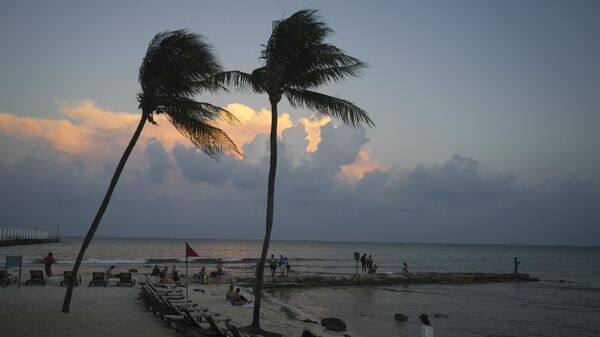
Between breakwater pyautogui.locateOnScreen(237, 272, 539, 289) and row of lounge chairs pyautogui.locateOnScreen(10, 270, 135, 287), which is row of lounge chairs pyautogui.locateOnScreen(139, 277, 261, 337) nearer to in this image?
row of lounge chairs pyautogui.locateOnScreen(10, 270, 135, 287)

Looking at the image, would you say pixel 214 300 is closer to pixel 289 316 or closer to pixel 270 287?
pixel 289 316

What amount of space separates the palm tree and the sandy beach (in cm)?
146

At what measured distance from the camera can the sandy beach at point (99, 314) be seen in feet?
44.5

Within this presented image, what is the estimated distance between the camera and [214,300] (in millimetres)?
25219

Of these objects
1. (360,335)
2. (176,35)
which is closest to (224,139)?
(176,35)

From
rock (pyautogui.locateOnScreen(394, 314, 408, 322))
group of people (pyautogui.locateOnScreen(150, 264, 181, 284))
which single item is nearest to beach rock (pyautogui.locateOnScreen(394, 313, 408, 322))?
rock (pyautogui.locateOnScreen(394, 314, 408, 322))

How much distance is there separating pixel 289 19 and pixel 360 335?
12.8m

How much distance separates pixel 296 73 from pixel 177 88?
171 inches

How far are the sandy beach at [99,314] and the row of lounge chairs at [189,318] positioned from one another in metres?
0.32

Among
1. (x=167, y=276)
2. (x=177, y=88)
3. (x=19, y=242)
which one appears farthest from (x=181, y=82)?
(x=19, y=242)

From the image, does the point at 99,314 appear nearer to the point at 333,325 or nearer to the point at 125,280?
the point at 333,325

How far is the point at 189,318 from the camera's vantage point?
14188 millimetres

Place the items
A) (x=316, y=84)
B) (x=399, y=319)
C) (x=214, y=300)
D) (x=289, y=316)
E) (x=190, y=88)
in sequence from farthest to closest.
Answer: (x=214, y=300), (x=399, y=319), (x=289, y=316), (x=190, y=88), (x=316, y=84)

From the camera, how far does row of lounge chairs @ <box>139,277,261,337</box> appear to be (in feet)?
42.0
